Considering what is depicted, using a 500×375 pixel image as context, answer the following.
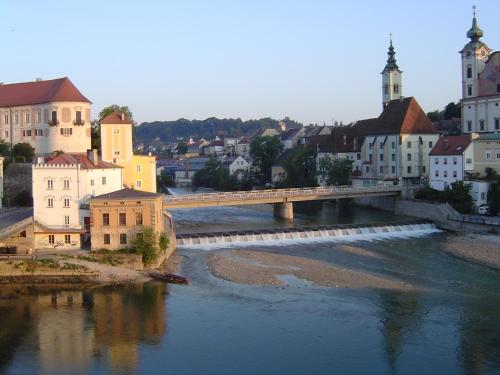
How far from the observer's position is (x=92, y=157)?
4369cm

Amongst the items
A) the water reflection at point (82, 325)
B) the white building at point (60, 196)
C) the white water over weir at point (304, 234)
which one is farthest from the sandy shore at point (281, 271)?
the white building at point (60, 196)

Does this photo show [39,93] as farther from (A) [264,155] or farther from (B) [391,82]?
(B) [391,82]

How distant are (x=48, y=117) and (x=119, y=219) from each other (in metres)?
25.4

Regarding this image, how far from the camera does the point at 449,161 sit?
5919 centimetres

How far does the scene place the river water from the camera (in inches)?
917

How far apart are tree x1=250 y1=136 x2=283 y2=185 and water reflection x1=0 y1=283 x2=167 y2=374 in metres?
60.3

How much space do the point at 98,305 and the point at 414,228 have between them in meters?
30.1

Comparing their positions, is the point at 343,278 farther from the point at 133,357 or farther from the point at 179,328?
the point at 133,357

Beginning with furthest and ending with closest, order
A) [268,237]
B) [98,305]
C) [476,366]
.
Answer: [268,237]
[98,305]
[476,366]

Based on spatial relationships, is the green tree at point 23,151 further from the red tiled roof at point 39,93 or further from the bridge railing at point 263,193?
the bridge railing at point 263,193

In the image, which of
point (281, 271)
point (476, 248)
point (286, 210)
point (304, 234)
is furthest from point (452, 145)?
point (281, 271)

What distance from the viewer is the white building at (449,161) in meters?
57.7

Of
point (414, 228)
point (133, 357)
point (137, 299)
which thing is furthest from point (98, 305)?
point (414, 228)

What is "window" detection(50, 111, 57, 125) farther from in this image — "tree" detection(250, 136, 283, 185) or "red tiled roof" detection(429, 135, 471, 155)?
"tree" detection(250, 136, 283, 185)
